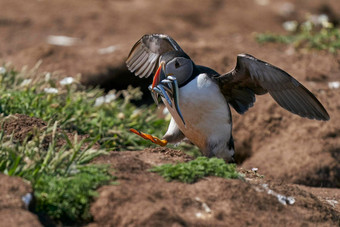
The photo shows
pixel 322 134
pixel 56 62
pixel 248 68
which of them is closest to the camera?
pixel 248 68

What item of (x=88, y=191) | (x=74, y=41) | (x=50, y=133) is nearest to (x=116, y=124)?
(x=50, y=133)

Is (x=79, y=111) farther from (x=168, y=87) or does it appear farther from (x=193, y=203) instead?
(x=193, y=203)

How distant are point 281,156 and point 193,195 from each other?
3227mm

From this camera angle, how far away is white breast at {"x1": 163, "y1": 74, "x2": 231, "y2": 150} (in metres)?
5.11

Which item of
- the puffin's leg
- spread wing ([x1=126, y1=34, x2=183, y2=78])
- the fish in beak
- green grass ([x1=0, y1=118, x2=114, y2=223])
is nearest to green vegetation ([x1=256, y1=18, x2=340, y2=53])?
spread wing ([x1=126, y1=34, x2=183, y2=78])

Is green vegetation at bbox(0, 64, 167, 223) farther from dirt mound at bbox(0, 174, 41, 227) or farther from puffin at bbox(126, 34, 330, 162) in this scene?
puffin at bbox(126, 34, 330, 162)

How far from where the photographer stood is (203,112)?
5.18 meters

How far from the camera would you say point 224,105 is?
17.6 feet

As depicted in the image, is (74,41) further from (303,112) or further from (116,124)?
(303,112)

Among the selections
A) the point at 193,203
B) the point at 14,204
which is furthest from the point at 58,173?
the point at 193,203

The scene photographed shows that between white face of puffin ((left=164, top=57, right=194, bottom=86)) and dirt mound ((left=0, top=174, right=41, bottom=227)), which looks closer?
dirt mound ((left=0, top=174, right=41, bottom=227))

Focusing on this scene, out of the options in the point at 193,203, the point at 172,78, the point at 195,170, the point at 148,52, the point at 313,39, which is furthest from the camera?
the point at 313,39

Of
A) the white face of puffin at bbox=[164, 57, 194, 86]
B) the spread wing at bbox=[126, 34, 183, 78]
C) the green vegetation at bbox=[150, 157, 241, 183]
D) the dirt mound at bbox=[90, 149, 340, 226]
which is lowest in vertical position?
the dirt mound at bbox=[90, 149, 340, 226]

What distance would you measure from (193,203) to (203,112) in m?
1.45
